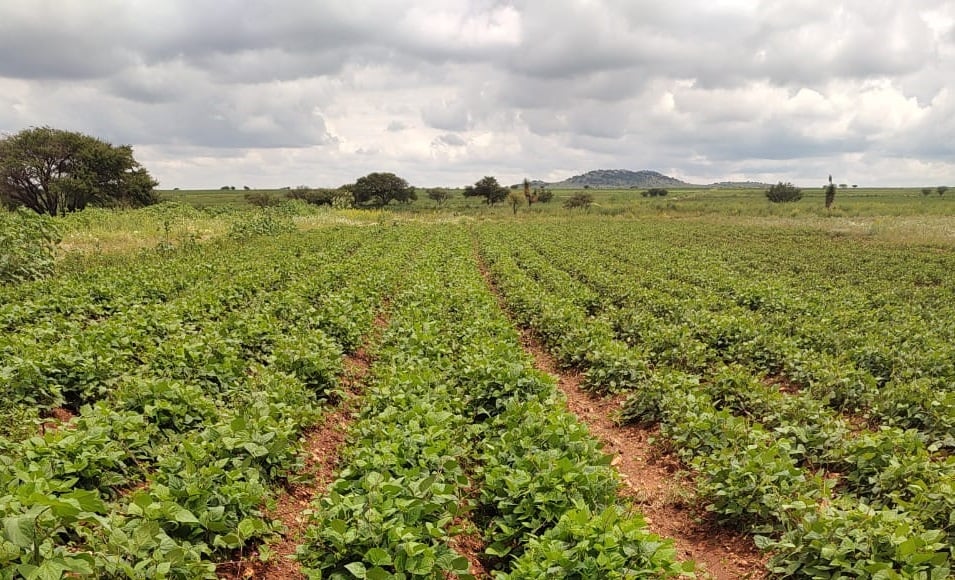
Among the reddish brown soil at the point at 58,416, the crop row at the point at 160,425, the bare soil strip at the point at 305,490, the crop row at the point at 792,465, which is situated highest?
the crop row at the point at 160,425

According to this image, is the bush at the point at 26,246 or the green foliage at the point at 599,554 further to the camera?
the bush at the point at 26,246

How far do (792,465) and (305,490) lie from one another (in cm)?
510

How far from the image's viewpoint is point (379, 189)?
91.8 metres


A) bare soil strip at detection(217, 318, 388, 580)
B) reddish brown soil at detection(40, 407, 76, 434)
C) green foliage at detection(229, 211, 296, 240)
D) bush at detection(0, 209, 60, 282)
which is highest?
green foliage at detection(229, 211, 296, 240)

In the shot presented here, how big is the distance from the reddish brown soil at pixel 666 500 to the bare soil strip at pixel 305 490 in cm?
328

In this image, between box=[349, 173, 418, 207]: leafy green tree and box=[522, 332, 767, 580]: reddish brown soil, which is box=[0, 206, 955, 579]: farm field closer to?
box=[522, 332, 767, 580]: reddish brown soil

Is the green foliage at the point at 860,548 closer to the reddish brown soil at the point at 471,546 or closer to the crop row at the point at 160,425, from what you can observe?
the reddish brown soil at the point at 471,546

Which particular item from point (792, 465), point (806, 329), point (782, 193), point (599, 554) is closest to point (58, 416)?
point (599, 554)

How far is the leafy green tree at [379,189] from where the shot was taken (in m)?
91.5

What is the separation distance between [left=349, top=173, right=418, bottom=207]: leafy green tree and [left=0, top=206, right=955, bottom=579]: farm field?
78044 millimetres

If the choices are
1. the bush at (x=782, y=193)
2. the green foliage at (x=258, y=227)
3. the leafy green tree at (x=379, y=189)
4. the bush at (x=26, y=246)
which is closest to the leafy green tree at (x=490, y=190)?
the leafy green tree at (x=379, y=189)

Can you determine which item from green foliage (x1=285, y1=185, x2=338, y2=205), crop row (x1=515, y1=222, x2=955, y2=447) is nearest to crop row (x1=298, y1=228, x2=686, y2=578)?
crop row (x1=515, y1=222, x2=955, y2=447)

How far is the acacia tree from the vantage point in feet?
138

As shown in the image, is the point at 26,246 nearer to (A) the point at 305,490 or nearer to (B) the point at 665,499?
(A) the point at 305,490
